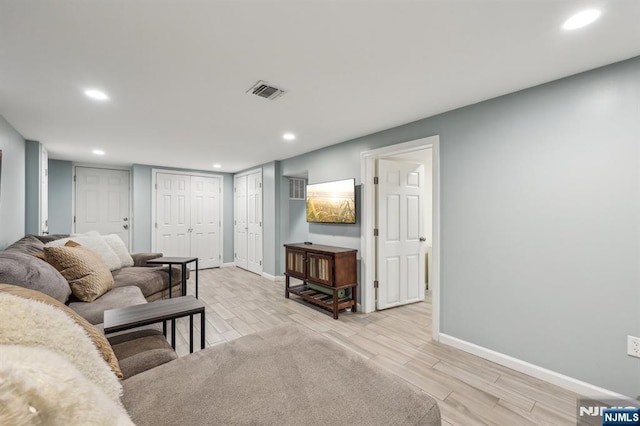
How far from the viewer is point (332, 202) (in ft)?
12.3

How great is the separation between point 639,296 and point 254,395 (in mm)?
2318

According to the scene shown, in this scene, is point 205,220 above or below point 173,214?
below

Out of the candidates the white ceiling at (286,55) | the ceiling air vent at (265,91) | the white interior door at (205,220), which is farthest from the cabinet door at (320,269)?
the white interior door at (205,220)

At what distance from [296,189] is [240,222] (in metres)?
1.68

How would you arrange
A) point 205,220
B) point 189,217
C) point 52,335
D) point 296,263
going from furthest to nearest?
point 205,220 < point 189,217 < point 296,263 < point 52,335

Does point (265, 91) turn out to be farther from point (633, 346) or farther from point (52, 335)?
point (633, 346)

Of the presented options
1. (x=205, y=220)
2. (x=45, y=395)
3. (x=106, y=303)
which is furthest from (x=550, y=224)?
(x=205, y=220)

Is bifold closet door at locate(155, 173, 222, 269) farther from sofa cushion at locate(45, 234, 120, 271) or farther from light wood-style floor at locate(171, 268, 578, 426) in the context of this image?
sofa cushion at locate(45, 234, 120, 271)

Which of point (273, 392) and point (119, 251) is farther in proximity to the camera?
point (119, 251)

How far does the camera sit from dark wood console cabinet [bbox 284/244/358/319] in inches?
128

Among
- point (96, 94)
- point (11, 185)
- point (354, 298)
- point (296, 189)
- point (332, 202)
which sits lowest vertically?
point (354, 298)

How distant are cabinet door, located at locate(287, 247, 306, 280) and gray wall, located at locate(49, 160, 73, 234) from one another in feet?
14.2

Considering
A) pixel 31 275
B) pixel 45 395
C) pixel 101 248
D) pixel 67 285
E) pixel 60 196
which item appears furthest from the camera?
pixel 60 196

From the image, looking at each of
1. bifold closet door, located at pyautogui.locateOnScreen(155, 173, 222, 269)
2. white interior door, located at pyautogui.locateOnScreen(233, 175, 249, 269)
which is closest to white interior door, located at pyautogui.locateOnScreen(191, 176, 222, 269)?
bifold closet door, located at pyautogui.locateOnScreen(155, 173, 222, 269)
